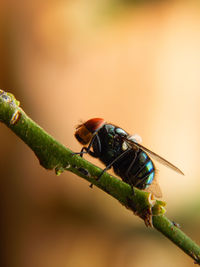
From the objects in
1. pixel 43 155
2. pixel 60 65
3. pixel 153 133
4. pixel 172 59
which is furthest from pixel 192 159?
pixel 43 155

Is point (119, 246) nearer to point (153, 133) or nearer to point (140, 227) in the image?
point (140, 227)

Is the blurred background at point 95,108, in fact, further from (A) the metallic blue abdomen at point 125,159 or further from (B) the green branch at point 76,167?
(B) the green branch at point 76,167

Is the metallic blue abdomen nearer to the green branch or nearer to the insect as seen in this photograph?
the insect

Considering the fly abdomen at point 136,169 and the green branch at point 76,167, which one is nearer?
the green branch at point 76,167

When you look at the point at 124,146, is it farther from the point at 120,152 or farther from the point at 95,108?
the point at 95,108

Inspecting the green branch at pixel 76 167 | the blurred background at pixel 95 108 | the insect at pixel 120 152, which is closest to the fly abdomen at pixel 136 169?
the insect at pixel 120 152

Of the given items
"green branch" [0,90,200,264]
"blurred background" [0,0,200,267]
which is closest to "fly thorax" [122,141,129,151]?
"green branch" [0,90,200,264]

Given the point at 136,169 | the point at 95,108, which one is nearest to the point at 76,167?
the point at 136,169

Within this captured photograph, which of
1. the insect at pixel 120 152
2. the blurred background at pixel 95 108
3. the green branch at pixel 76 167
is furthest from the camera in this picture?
the blurred background at pixel 95 108
